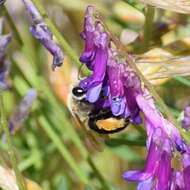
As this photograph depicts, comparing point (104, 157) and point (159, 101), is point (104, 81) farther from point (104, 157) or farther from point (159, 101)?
point (104, 157)

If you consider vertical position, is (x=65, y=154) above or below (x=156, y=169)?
below

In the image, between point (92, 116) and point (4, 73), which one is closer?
point (92, 116)

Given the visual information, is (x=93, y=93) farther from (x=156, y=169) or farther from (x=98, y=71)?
(x=156, y=169)

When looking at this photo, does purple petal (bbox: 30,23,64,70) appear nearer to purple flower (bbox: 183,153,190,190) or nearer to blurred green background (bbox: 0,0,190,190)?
blurred green background (bbox: 0,0,190,190)

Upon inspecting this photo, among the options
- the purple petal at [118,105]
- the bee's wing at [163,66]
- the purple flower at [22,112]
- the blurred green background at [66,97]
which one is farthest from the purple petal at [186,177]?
the purple flower at [22,112]

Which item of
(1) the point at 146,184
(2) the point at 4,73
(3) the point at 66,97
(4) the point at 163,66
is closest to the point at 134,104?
(1) the point at 146,184

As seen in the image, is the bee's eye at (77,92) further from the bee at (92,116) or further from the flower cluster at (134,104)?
the flower cluster at (134,104)
